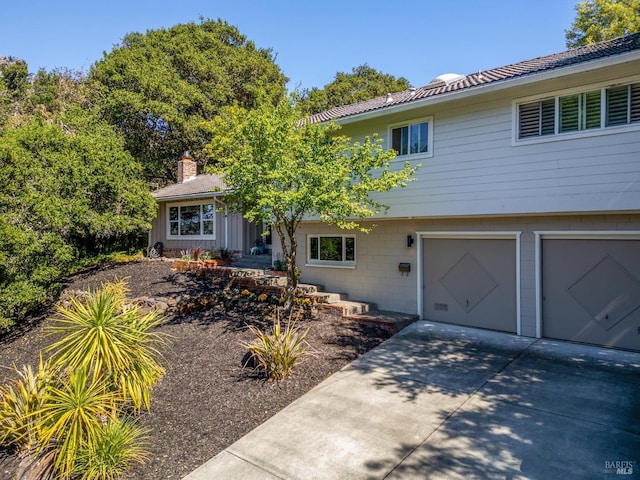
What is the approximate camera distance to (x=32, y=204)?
1127cm

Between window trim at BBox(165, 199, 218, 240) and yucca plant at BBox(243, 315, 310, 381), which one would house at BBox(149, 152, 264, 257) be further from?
yucca plant at BBox(243, 315, 310, 381)

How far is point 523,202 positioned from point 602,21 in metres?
19.1

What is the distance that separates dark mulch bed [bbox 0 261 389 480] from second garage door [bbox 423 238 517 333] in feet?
6.50

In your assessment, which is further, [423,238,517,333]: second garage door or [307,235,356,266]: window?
[307,235,356,266]: window

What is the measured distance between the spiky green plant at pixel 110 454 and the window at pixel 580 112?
8.35m

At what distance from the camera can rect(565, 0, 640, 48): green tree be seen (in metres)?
18.3

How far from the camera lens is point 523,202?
768 centimetres

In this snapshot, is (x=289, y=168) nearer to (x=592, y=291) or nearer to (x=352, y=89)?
(x=592, y=291)

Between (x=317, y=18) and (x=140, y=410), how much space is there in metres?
13.6

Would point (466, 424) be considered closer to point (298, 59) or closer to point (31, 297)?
point (31, 297)

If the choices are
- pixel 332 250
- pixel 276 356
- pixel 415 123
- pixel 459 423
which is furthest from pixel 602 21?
pixel 276 356

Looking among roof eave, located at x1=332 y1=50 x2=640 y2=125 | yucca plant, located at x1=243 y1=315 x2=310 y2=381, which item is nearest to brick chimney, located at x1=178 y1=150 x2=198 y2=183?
roof eave, located at x1=332 y1=50 x2=640 y2=125

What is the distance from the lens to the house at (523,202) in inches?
272

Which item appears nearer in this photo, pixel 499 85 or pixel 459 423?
pixel 459 423
